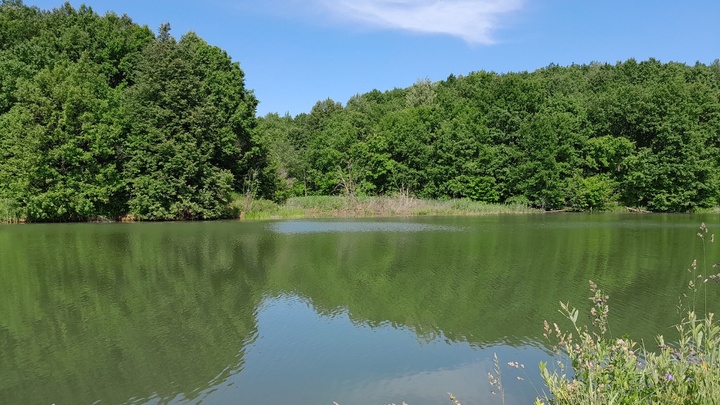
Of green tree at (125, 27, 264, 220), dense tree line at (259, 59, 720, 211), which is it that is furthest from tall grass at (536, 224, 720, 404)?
dense tree line at (259, 59, 720, 211)

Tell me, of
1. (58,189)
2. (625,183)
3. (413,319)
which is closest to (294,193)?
(58,189)

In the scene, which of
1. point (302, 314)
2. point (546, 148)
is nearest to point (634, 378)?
point (302, 314)

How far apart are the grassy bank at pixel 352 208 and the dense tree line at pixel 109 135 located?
249 centimetres

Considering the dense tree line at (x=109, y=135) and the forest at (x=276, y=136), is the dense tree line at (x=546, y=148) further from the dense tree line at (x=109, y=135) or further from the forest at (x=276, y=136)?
Answer: the dense tree line at (x=109, y=135)

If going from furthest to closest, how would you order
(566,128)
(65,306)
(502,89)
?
(502,89)
(566,128)
(65,306)

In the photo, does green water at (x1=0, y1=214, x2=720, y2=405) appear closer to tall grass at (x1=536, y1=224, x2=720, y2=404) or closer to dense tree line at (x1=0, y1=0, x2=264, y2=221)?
tall grass at (x1=536, y1=224, x2=720, y2=404)

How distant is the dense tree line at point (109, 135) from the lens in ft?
96.3

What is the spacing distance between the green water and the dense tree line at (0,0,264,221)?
499 inches

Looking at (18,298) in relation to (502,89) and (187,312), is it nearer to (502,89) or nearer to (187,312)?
(187,312)

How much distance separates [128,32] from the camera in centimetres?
4022

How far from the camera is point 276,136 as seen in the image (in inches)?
2243

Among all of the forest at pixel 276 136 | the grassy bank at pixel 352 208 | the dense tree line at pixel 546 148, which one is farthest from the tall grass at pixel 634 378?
the dense tree line at pixel 546 148

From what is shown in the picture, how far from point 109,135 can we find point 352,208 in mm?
16474

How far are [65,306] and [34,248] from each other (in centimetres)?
957
